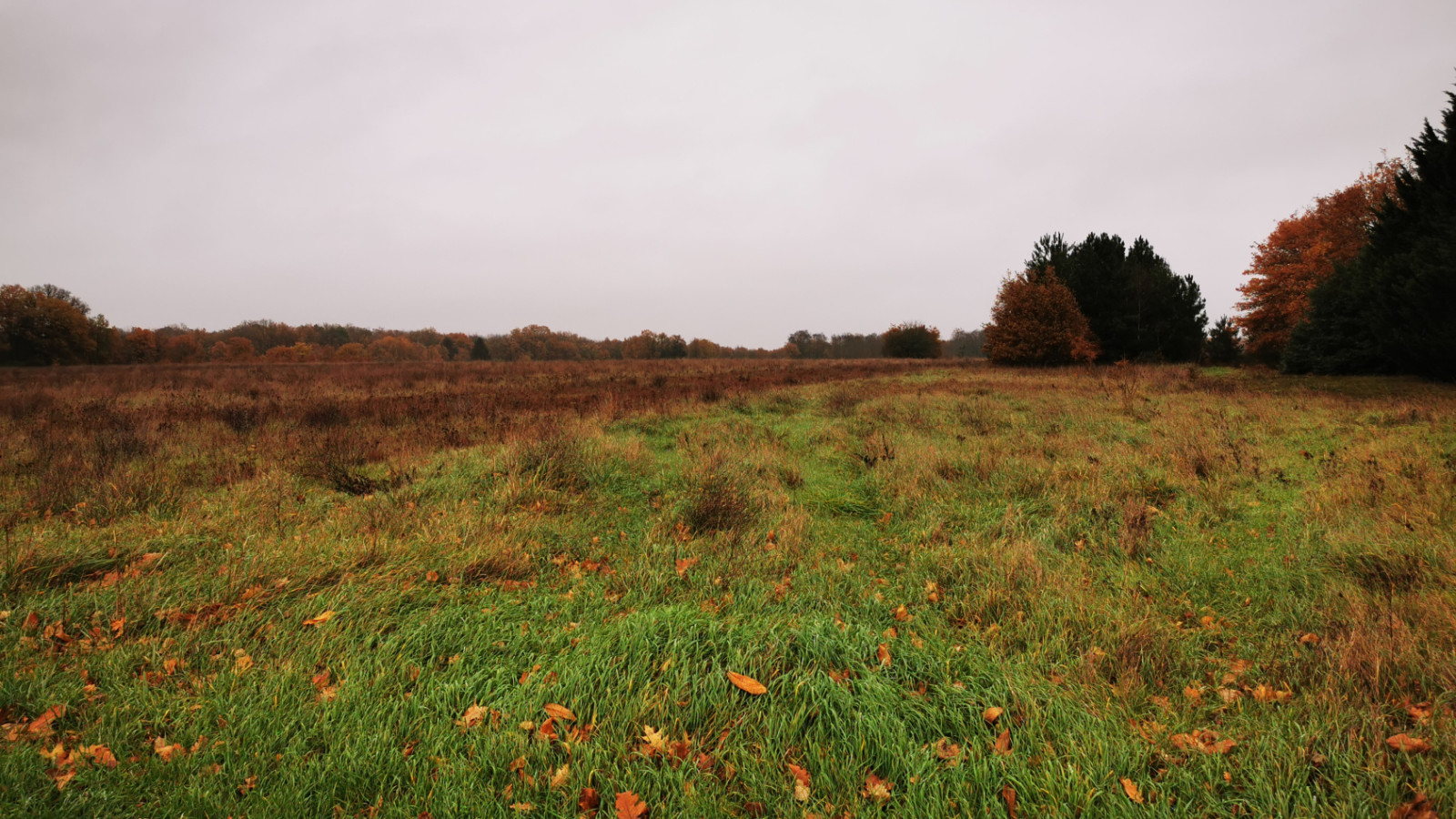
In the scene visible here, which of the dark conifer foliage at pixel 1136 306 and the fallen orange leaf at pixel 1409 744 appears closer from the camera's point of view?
the fallen orange leaf at pixel 1409 744

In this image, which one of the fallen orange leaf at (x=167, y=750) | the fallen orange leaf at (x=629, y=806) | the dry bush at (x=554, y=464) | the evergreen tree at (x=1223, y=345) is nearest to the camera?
the fallen orange leaf at (x=629, y=806)

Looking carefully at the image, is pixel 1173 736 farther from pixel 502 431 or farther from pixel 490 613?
pixel 502 431

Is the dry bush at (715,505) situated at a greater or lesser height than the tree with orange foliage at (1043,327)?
lesser

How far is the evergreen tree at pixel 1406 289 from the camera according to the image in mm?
14172

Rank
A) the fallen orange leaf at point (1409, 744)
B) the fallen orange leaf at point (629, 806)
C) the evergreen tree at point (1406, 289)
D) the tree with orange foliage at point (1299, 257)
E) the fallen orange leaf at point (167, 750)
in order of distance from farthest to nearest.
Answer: the tree with orange foliage at point (1299, 257) → the evergreen tree at point (1406, 289) → the fallen orange leaf at point (167, 750) → the fallen orange leaf at point (1409, 744) → the fallen orange leaf at point (629, 806)

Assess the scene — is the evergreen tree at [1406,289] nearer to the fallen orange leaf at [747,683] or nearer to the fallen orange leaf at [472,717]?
the fallen orange leaf at [747,683]

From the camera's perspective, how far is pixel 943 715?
9.01 ft

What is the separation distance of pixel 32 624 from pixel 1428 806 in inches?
279

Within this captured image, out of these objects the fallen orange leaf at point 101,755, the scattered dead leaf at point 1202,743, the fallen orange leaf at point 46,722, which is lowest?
the scattered dead leaf at point 1202,743

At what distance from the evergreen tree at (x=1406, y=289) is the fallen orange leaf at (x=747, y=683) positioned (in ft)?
70.8

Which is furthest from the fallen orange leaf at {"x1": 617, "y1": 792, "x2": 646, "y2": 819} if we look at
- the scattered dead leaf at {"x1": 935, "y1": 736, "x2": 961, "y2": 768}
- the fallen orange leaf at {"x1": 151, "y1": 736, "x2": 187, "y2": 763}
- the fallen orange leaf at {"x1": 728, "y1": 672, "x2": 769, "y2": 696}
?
the fallen orange leaf at {"x1": 151, "y1": 736, "x2": 187, "y2": 763}

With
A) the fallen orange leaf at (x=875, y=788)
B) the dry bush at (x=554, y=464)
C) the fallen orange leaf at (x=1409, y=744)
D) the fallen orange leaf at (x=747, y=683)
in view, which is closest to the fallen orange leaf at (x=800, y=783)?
the fallen orange leaf at (x=875, y=788)

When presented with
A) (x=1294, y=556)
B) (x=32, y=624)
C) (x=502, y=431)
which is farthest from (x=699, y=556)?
(x=502, y=431)

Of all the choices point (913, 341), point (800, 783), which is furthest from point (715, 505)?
point (913, 341)
